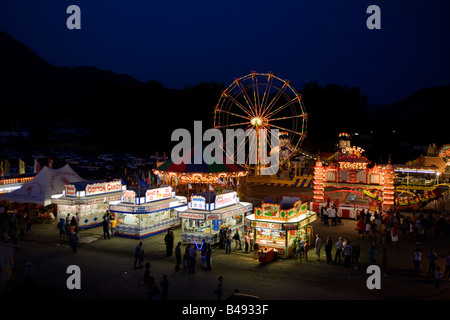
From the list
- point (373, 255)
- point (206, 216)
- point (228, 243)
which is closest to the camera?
point (373, 255)

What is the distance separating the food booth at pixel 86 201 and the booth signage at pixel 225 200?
7518 mm

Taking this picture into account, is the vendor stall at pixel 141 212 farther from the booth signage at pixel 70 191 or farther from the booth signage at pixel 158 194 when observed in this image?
the booth signage at pixel 70 191

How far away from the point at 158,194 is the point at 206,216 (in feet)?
14.2

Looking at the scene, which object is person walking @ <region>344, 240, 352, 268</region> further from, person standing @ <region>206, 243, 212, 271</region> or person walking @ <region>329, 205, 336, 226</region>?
person walking @ <region>329, 205, 336, 226</region>

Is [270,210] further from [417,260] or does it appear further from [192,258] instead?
[417,260]

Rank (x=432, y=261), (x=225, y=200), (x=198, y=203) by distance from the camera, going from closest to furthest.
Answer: (x=432, y=261)
(x=198, y=203)
(x=225, y=200)

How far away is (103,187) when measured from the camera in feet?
81.7

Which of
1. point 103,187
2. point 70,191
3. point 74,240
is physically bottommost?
point 74,240

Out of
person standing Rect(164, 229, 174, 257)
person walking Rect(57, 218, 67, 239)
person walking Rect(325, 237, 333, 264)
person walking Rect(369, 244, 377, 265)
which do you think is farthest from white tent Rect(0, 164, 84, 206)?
person walking Rect(369, 244, 377, 265)

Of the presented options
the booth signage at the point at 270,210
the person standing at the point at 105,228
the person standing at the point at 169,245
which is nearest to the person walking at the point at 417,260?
the booth signage at the point at 270,210

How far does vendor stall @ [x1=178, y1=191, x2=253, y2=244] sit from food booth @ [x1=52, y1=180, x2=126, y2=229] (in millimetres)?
6291

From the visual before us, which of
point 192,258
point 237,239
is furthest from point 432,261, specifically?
point 192,258
